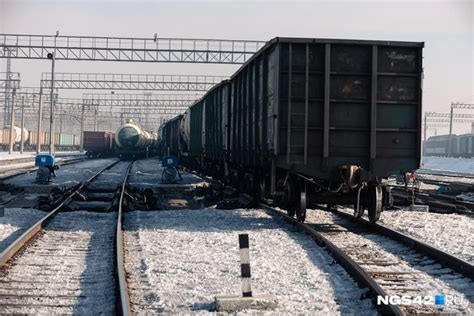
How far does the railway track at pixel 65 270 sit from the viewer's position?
578 centimetres

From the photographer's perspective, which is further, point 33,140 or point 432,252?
point 33,140

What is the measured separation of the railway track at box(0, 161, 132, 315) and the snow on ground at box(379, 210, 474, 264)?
495 centimetres

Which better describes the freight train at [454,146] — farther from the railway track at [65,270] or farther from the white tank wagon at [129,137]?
the railway track at [65,270]

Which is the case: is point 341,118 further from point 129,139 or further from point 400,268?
point 129,139

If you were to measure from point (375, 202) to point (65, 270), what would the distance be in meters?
6.09

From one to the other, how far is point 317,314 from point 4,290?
3342 mm

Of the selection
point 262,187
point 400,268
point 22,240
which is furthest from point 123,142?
point 400,268

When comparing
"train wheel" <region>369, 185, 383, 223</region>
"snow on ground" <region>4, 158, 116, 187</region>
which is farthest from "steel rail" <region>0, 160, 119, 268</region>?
"snow on ground" <region>4, 158, 116, 187</region>

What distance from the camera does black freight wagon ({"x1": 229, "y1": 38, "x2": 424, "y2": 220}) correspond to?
10617mm

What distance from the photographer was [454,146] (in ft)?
282

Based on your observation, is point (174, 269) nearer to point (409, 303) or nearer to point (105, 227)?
point (409, 303)

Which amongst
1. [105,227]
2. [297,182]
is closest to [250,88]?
[297,182]

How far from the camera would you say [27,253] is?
27.2ft

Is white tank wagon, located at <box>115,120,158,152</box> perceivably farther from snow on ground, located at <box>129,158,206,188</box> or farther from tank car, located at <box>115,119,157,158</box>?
snow on ground, located at <box>129,158,206,188</box>
